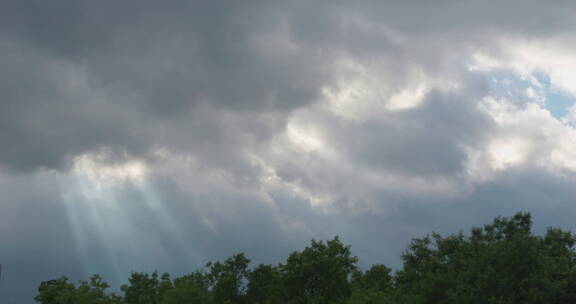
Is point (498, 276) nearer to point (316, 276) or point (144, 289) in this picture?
point (316, 276)

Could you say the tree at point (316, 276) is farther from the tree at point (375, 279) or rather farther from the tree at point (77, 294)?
the tree at point (77, 294)

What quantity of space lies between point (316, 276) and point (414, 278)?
11140 mm

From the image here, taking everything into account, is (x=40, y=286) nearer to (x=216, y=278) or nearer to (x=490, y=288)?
(x=216, y=278)

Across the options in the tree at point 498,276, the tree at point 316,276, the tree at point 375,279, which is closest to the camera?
the tree at point 498,276

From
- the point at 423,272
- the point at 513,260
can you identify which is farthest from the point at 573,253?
the point at 513,260

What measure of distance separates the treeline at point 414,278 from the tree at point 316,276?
0.11 m


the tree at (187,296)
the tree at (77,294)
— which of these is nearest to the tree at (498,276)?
the tree at (187,296)

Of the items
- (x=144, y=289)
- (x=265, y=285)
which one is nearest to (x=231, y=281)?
(x=265, y=285)

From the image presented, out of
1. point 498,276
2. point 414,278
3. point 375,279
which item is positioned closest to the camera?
point 498,276

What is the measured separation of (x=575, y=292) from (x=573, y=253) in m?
19.5

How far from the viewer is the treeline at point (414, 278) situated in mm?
46906

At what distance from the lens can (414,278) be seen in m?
63.7

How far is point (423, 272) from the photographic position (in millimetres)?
63656

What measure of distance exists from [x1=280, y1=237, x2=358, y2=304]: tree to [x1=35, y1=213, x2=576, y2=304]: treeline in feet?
0.38
